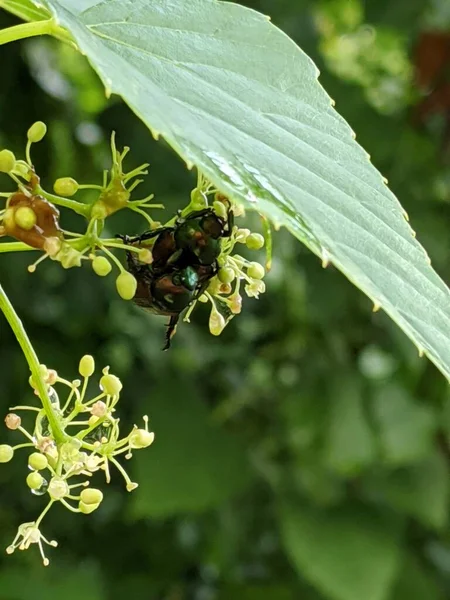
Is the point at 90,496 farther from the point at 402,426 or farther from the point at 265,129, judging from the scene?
the point at 402,426

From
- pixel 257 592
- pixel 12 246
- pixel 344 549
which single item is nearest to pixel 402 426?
pixel 344 549

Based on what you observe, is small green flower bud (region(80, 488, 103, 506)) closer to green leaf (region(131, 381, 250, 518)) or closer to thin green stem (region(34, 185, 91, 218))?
thin green stem (region(34, 185, 91, 218))

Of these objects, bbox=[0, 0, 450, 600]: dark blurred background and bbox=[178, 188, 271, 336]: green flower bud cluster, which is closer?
bbox=[178, 188, 271, 336]: green flower bud cluster

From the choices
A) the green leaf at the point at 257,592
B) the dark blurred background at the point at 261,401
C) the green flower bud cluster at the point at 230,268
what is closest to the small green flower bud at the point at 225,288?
the green flower bud cluster at the point at 230,268

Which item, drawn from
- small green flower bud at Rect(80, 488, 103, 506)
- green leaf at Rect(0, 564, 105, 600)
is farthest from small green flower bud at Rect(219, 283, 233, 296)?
green leaf at Rect(0, 564, 105, 600)

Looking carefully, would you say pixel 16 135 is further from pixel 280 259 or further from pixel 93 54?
pixel 93 54

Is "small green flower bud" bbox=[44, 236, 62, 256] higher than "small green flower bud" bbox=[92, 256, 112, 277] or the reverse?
higher

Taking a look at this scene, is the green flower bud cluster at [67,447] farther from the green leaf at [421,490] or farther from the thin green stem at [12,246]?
the green leaf at [421,490]

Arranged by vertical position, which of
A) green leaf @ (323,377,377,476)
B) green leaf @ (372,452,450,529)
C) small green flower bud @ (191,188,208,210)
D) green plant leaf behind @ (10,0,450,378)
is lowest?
green leaf @ (372,452,450,529)
